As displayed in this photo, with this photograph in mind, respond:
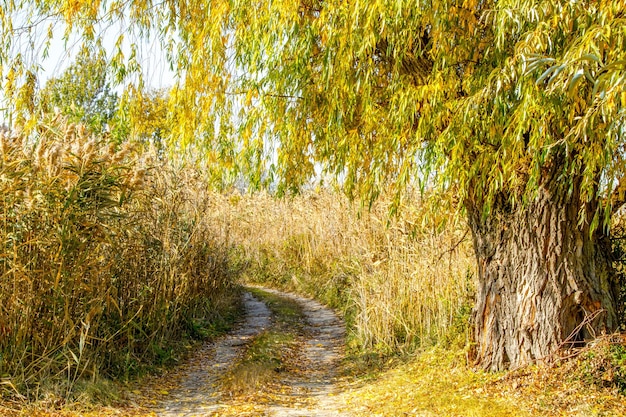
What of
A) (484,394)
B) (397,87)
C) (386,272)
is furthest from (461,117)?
(386,272)

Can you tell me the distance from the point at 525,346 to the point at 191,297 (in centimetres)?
474

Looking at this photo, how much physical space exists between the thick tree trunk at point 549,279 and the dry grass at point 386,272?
37.2 inches

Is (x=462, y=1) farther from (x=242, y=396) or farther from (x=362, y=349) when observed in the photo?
(x=362, y=349)

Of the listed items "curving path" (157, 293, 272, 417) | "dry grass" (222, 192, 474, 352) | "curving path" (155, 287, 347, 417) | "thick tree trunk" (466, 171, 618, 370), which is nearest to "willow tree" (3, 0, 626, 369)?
"thick tree trunk" (466, 171, 618, 370)

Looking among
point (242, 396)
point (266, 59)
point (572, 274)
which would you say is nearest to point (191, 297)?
point (242, 396)

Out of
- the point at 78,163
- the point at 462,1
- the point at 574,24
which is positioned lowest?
the point at 78,163

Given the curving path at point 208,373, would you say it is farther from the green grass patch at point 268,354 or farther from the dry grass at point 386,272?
the dry grass at point 386,272

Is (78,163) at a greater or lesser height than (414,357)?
greater

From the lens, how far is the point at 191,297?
8.78 m

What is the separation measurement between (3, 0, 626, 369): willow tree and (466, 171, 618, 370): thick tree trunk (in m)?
0.01

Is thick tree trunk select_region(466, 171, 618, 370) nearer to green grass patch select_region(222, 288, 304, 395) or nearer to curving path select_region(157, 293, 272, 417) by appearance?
green grass patch select_region(222, 288, 304, 395)

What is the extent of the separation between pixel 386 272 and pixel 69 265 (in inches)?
162

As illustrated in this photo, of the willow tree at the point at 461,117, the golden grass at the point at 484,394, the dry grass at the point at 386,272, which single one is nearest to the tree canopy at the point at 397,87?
the willow tree at the point at 461,117

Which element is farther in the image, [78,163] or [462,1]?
[78,163]
